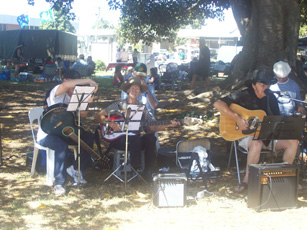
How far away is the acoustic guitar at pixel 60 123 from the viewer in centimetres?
578

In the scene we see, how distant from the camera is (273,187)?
5109 mm

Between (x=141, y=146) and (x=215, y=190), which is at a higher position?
(x=141, y=146)

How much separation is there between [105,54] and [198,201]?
112 feet

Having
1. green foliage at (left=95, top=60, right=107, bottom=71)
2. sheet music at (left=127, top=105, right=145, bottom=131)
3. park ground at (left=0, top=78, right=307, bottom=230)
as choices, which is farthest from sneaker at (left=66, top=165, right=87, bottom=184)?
green foliage at (left=95, top=60, right=107, bottom=71)

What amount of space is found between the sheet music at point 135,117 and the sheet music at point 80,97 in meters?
0.53

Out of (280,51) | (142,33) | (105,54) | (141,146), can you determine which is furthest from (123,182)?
(105,54)

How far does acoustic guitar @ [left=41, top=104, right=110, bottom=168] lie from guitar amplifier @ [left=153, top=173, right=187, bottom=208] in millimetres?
1371

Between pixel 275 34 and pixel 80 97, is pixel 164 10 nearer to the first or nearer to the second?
pixel 275 34

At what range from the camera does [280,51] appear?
10.6m

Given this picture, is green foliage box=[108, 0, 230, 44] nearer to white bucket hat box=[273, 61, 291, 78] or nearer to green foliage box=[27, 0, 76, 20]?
green foliage box=[27, 0, 76, 20]

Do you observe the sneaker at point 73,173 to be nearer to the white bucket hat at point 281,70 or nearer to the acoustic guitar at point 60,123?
the acoustic guitar at point 60,123

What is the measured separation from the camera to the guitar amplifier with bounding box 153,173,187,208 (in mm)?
5160

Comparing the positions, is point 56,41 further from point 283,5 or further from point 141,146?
point 141,146

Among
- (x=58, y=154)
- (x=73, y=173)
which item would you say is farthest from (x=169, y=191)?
(x=73, y=173)
